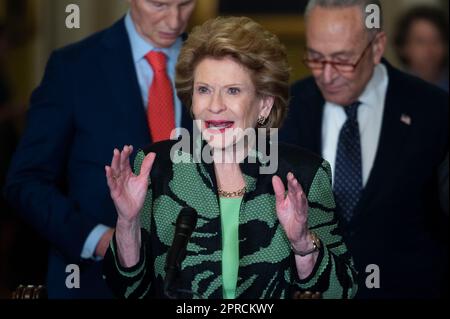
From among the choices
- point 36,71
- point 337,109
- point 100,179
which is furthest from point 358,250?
point 36,71

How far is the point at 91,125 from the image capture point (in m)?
3.45

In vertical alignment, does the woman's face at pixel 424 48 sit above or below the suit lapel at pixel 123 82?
below

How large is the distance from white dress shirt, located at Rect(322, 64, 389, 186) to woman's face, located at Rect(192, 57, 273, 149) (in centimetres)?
81

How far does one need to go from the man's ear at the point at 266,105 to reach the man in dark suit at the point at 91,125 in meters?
0.46

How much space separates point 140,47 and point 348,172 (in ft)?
2.38

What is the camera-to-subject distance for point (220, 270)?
2.89m

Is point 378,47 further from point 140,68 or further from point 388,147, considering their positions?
point 140,68

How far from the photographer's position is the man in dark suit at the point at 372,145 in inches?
141

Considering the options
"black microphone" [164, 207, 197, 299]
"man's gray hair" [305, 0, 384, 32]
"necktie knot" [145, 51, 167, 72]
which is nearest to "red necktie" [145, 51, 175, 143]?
"necktie knot" [145, 51, 167, 72]

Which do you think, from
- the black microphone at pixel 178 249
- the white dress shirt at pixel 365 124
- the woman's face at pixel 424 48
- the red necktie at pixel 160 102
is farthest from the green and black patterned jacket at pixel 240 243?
the woman's face at pixel 424 48

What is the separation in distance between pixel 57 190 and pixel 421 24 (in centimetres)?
234

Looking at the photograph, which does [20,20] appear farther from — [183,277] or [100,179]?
[183,277]

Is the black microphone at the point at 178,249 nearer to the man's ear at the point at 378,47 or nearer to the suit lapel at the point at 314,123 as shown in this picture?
the suit lapel at the point at 314,123

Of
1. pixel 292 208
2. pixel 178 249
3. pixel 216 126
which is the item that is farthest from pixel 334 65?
pixel 178 249
